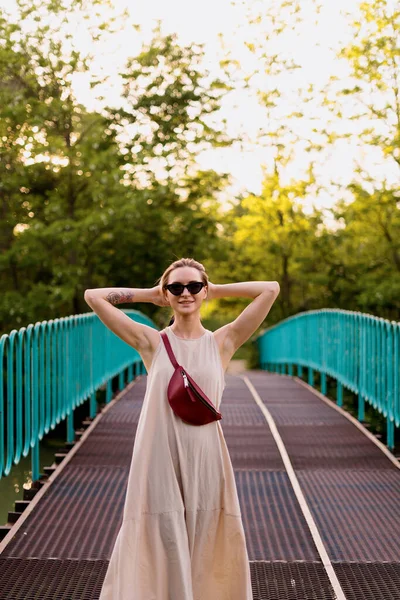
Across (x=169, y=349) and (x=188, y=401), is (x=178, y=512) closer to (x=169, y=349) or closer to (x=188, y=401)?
(x=188, y=401)

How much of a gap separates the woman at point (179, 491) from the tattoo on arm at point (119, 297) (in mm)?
138

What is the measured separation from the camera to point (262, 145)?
3369cm

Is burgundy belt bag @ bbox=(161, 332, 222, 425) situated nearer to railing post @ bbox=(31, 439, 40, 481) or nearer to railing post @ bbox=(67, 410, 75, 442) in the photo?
railing post @ bbox=(31, 439, 40, 481)

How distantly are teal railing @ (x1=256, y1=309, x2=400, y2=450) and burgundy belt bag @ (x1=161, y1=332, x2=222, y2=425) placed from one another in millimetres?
4426

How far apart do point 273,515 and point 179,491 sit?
7.94 feet

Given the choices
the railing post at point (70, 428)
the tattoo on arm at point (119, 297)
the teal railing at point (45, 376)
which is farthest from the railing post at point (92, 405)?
the tattoo on arm at point (119, 297)

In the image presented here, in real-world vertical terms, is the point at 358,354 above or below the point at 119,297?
below

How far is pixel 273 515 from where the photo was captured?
603cm

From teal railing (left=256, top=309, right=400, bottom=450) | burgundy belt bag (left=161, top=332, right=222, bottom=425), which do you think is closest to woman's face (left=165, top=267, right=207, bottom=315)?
burgundy belt bag (left=161, top=332, right=222, bottom=425)

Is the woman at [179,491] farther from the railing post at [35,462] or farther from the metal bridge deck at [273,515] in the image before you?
the railing post at [35,462]

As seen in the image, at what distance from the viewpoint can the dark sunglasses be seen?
3.91 metres

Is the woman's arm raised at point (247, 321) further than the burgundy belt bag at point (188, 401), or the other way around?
the woman's arm raised at point (247, 321)

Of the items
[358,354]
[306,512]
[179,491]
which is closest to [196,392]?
[179,491]

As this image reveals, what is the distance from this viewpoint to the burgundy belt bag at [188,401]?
373cm
